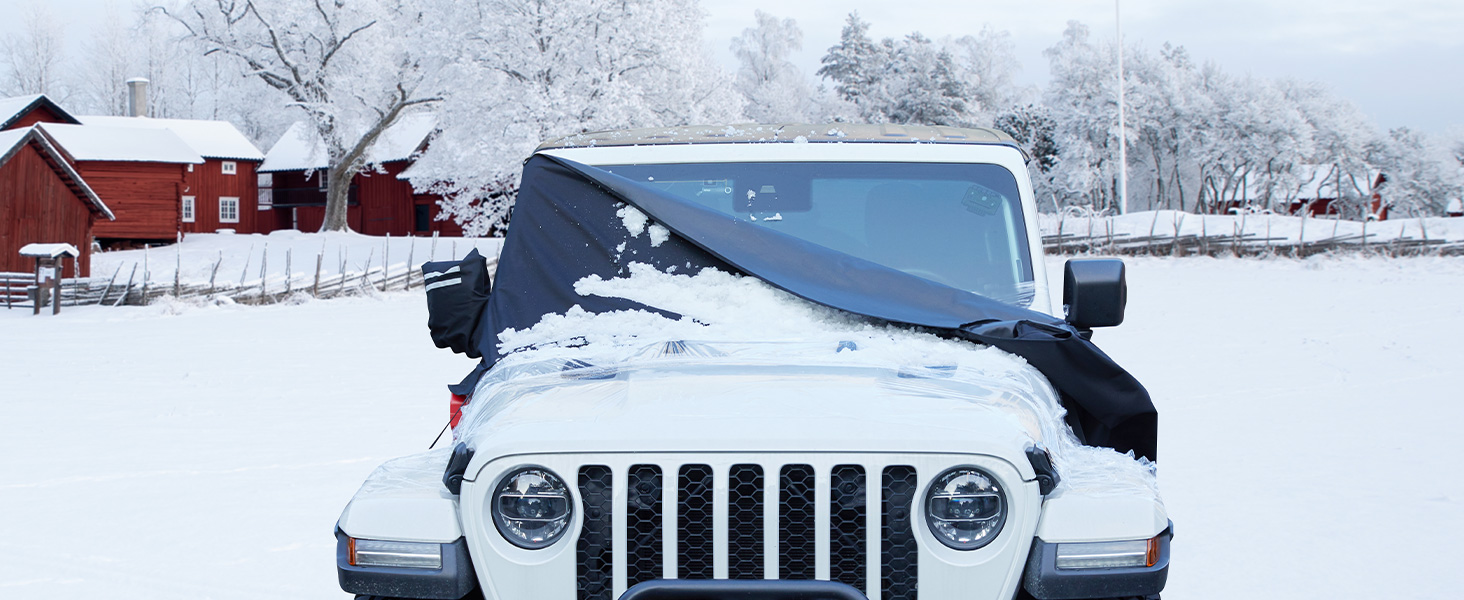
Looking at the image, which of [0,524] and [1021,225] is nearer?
[1021,225]

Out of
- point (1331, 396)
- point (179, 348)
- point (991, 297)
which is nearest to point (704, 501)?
point (991, 297)

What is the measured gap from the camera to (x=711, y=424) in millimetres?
2441

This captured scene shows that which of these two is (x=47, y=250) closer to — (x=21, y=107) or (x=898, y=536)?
(x=898, y=536)

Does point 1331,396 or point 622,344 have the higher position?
point 622,344

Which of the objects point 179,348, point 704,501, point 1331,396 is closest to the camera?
point 704,501

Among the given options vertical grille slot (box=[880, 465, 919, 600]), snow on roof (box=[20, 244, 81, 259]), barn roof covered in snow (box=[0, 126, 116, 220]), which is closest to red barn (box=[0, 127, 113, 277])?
barn roof covered in snow (box=[0, 126, 116, 220])

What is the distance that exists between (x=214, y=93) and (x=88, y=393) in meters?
75.3

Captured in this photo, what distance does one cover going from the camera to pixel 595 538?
244 cm

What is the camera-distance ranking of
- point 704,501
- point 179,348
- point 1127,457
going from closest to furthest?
point 704,501, point 1127,457, point 179,348

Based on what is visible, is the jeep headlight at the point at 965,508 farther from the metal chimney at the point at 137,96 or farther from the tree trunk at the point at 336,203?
the metal chimney at the point at 137,96

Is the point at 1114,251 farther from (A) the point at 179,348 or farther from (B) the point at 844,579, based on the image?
(B) the point at 844,579

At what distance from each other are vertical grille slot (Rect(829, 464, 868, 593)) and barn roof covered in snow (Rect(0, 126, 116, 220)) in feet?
104

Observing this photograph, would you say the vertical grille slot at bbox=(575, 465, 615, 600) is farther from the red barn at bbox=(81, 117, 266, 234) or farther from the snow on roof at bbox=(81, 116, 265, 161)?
the snow on roof at bbox=(81, 116, 265, 161)

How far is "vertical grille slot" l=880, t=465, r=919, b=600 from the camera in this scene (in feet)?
7.93
